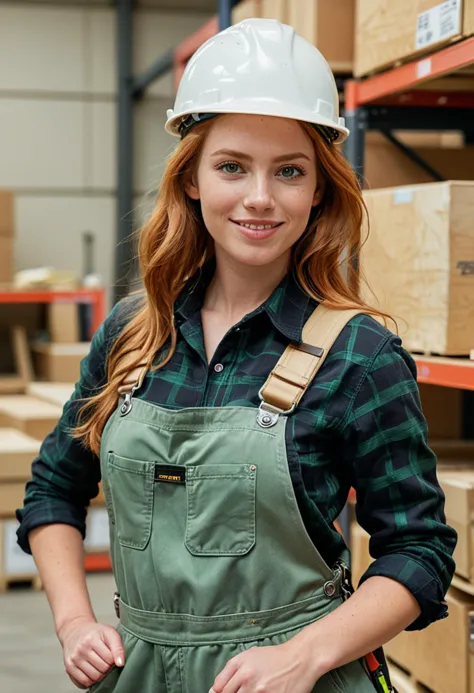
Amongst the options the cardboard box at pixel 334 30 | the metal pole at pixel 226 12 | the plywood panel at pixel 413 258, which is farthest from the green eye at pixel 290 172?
the metal pole at pixel 226 12

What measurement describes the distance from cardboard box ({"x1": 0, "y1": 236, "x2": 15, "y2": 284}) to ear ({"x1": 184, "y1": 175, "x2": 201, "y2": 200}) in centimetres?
557

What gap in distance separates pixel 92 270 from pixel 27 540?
965cm

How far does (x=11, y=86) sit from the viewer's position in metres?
11.3

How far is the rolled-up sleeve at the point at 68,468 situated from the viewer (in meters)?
1.96

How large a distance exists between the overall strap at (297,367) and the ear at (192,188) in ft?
1.22

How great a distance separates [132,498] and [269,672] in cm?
39

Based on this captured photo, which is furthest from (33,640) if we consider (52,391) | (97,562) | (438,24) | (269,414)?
(269,414)

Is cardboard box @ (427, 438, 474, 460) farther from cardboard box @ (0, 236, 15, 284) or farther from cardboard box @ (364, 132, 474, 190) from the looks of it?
cardboard box @ (0, 236, 15, 284)

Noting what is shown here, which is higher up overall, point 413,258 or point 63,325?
point 413,258

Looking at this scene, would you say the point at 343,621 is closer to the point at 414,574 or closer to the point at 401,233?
the point at 414,574

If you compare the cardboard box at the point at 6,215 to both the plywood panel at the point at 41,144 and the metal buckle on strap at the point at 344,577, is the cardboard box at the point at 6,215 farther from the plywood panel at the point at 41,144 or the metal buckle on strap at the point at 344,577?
the metal buckle on strap at the point at 344,577

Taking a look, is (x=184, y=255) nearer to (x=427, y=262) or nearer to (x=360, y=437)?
(x=360, y=437)

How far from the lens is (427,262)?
290 cm

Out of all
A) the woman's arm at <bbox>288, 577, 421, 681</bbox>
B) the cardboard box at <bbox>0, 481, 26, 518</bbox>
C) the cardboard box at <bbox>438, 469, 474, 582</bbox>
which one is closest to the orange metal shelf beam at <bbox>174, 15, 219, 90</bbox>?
the cardboard box at <bbox>0, 481, 26, 518</bbox>
